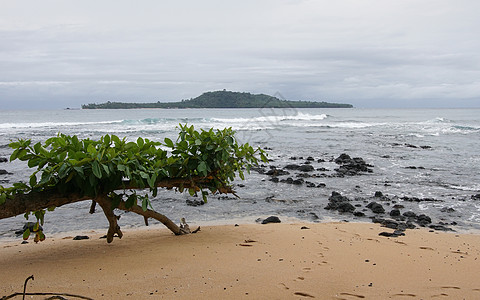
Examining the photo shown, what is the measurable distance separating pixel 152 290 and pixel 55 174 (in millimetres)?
1589

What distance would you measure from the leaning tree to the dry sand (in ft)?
1.56

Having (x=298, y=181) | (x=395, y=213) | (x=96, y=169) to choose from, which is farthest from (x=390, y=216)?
(x=96, y=169)

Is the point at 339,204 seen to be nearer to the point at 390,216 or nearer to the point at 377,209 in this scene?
the point at 377,209

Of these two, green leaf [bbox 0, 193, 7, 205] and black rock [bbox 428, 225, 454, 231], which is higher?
green leaf [bbox 0, 193, 7, 205]

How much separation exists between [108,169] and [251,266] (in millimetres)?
1597

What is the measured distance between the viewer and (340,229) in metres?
5.68

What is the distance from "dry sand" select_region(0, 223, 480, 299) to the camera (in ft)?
10.5

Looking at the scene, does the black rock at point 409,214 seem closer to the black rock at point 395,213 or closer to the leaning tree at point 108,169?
the black rock at point 395,213

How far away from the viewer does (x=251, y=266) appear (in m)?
3.80

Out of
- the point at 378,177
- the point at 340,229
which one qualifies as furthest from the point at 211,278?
the point at 378,177

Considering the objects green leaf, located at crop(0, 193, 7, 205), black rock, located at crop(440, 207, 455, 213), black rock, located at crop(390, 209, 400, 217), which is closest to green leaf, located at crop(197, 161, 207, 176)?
green leaf, located at crop(0, 193, 7, 205)

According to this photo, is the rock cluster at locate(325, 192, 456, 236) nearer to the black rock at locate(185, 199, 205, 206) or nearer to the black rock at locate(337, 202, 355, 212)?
the black rock at locate(337, 202, 355, 212)

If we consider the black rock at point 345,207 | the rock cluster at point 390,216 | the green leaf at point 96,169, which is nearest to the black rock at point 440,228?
the rock cluster at point 390,216

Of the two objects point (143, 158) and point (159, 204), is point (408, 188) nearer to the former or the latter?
point (159, 204)
